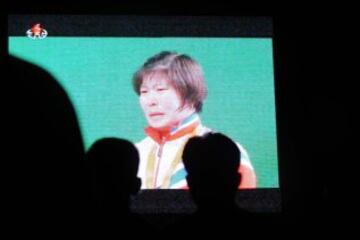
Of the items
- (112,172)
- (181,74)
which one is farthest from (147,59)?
(112,172)

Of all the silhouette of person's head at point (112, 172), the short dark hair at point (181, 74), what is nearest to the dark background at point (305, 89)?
the short dark hair at point (181, 74)

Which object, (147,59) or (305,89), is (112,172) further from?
(305,89)

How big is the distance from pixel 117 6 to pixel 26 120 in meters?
0.83

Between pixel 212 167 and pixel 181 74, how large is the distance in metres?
0.54

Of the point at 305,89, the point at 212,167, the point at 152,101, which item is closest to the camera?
the point at 212,167

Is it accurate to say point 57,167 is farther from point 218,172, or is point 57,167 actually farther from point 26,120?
point 218,172

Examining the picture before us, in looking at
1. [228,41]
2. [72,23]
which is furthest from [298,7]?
[72,23]

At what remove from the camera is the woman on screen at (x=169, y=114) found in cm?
315

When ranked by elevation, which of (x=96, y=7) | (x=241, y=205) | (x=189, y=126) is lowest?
(x=241, y=205)

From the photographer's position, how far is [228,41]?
3.29m

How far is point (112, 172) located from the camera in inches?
122

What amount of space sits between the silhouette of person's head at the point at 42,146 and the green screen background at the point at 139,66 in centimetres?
7

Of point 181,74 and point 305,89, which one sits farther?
point 305,89

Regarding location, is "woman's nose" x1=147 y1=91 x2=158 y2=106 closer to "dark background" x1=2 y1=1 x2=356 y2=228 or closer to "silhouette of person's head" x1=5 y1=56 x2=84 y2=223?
"silhouette of person's head" x1=5 y1=56 x2=84 y2=223
